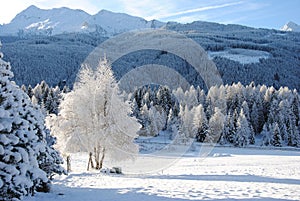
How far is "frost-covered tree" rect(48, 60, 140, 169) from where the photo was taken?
2645cm

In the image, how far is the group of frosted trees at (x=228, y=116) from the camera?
211ft

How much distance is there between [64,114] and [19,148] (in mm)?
17527

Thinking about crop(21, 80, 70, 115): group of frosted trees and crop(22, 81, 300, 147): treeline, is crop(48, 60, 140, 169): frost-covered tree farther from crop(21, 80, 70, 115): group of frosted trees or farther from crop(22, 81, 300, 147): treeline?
crop(21, 80, 70, 115): group of frosted trees

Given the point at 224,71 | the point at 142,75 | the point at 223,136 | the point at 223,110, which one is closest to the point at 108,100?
the point at 223,136

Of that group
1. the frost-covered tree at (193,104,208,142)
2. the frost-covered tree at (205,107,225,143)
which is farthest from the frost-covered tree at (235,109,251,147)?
the frost-covered tree at (193,104,208,142)

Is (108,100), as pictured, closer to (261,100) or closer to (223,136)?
(223,136)

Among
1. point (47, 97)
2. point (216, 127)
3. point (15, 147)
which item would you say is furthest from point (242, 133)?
point (15, 147)

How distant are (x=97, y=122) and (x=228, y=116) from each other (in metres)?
44.2

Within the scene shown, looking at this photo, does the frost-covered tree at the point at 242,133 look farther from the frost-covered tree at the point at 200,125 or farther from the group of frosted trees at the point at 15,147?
the group of frosted trees at the point at 15,147

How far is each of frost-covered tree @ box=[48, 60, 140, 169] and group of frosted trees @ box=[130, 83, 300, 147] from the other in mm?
38411

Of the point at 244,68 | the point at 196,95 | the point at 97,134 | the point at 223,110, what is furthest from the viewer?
the point at 244,68

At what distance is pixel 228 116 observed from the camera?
66.5 m

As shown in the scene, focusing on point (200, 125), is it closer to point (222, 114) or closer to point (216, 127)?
point (216, 127)

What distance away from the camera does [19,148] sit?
9.99 m
